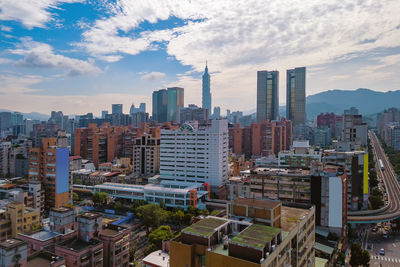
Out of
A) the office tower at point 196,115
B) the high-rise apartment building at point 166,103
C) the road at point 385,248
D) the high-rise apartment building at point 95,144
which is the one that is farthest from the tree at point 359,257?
the high-rise apartment building at point 166,103

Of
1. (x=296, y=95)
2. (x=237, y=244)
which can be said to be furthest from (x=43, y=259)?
(x=296, y=95)

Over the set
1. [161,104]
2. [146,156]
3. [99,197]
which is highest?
[161,104]

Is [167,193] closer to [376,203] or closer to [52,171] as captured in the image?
[52,171]

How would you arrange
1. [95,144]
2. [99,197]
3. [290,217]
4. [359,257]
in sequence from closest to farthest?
[290,217] < [359,257] < [99,197] < [95,144]

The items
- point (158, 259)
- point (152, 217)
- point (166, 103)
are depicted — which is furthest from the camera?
point (166, 103)

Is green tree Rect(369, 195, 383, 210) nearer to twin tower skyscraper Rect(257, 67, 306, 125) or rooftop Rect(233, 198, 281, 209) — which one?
rooftop Rect(233, 198, 281, 209)

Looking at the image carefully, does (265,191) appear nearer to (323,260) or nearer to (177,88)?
(323,260)

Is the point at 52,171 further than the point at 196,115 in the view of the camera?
No

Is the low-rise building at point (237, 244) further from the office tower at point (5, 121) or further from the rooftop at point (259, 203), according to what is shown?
the office tower at point (5, 121)

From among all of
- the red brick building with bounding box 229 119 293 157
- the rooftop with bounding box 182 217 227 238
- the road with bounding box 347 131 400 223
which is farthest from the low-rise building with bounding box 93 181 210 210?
the red brick building with bounding box 229 119 293 157
